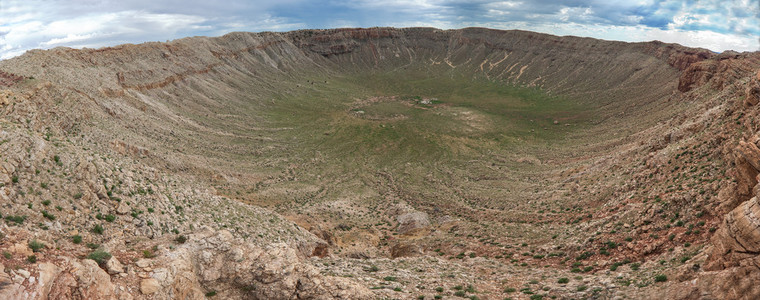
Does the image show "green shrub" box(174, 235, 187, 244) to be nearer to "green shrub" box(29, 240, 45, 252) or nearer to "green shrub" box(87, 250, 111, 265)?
"green shrub" box(87, 250, 111, 265)

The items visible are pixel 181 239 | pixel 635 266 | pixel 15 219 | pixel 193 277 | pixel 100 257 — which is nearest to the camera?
pixel 100 257

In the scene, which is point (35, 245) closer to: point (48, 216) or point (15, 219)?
point (15, 219)

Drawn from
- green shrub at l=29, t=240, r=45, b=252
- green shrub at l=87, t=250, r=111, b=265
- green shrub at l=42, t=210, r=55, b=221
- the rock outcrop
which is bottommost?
the rock outcrop

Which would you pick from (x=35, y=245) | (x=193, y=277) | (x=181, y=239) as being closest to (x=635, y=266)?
(x=193, y=277)

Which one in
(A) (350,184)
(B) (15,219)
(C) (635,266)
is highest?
(B) (15,219)

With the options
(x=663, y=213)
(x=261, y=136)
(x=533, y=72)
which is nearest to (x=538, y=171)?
(x=663, y=213)

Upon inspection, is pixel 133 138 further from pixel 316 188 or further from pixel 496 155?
pixel 496 155

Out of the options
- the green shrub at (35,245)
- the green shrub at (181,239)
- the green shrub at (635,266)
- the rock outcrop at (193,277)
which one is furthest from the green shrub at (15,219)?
the green shrub at (635,266)

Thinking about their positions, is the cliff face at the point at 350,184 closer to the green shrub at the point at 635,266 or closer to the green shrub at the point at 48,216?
the green shrub at the point at 48,216

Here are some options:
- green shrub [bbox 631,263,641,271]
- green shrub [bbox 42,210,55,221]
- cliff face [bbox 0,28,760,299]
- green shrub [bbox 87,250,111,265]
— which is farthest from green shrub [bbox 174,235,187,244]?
green shrub [bbox 631,263,641,271]
